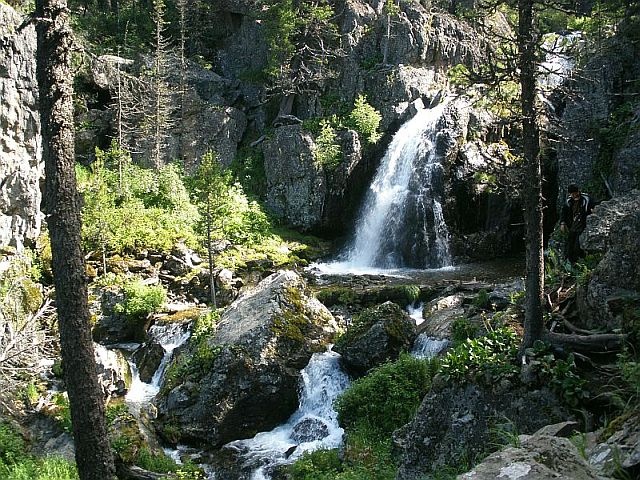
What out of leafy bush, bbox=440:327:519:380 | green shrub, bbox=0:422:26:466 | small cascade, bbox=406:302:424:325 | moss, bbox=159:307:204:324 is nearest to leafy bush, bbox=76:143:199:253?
moss, bbox=159:307:204:324

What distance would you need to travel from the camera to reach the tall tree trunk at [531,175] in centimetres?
687

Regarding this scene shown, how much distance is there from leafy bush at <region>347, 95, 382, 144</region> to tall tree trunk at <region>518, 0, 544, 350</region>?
71.7 ft

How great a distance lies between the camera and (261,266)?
23859 millimetres

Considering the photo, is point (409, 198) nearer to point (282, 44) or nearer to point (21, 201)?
point (282, 44)

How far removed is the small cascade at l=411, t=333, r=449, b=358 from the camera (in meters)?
12.3

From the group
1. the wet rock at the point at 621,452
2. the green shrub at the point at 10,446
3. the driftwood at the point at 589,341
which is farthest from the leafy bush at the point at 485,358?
the green shrub at the point at 10,446

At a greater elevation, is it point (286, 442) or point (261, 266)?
point (261, 266)

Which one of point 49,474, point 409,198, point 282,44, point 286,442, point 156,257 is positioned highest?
point 282,44

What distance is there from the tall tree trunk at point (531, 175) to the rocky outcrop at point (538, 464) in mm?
3546

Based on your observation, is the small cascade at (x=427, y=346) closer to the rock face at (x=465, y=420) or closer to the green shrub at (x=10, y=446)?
the rock face at (x=465, y=420)

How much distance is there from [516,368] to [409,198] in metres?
19.2

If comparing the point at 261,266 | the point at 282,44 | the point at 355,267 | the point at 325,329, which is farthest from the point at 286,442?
the point at 282,44

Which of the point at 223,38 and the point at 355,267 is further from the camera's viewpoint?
the point at 223,38

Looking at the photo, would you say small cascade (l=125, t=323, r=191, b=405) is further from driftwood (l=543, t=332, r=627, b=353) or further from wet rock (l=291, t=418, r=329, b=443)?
driftwood (l=543, t=332, r=627, b=353)
